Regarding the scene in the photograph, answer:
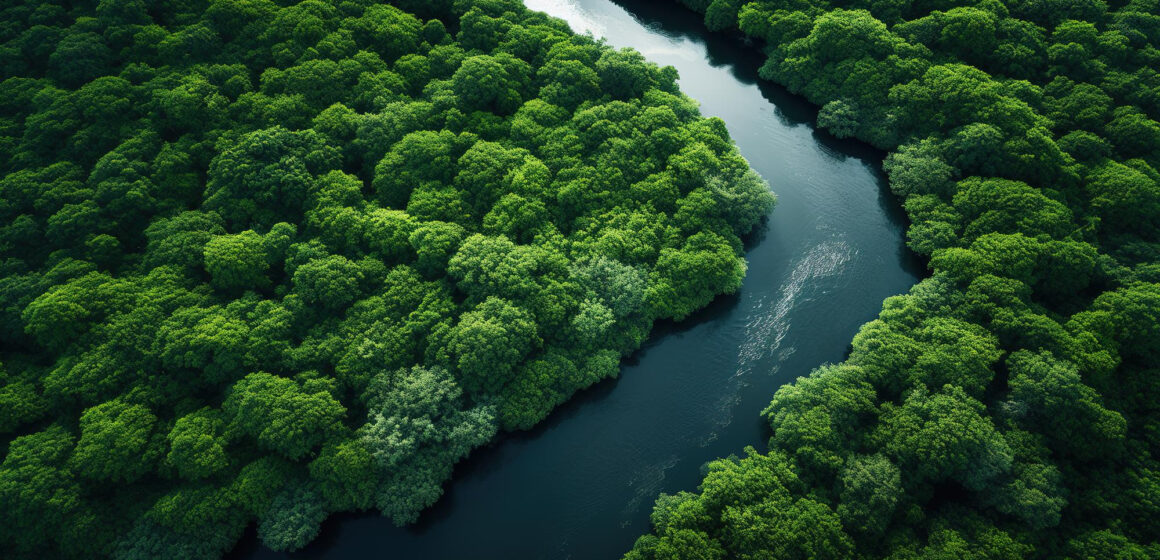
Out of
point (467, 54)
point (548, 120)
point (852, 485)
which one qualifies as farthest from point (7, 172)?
A: point (852, 485)

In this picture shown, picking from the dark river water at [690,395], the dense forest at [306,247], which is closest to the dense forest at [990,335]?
the dark river water at [690,395]

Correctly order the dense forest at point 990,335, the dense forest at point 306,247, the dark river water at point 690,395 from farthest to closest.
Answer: the dark river water at point 690,395, the dense forest at point 306,247, the dense forest at point 990,335

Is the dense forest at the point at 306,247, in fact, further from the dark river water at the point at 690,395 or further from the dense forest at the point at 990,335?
the dense forest at the point at 990,335

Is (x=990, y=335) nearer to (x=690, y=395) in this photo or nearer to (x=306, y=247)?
(x=690, y=395)

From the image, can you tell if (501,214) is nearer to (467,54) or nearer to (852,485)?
(467,54)

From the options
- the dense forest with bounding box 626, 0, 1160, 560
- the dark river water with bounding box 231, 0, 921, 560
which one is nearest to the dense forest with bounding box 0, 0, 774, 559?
the dark river water with bounding box 231, 0, 921, 560

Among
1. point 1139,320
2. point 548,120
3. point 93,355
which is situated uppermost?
point 1139,320
